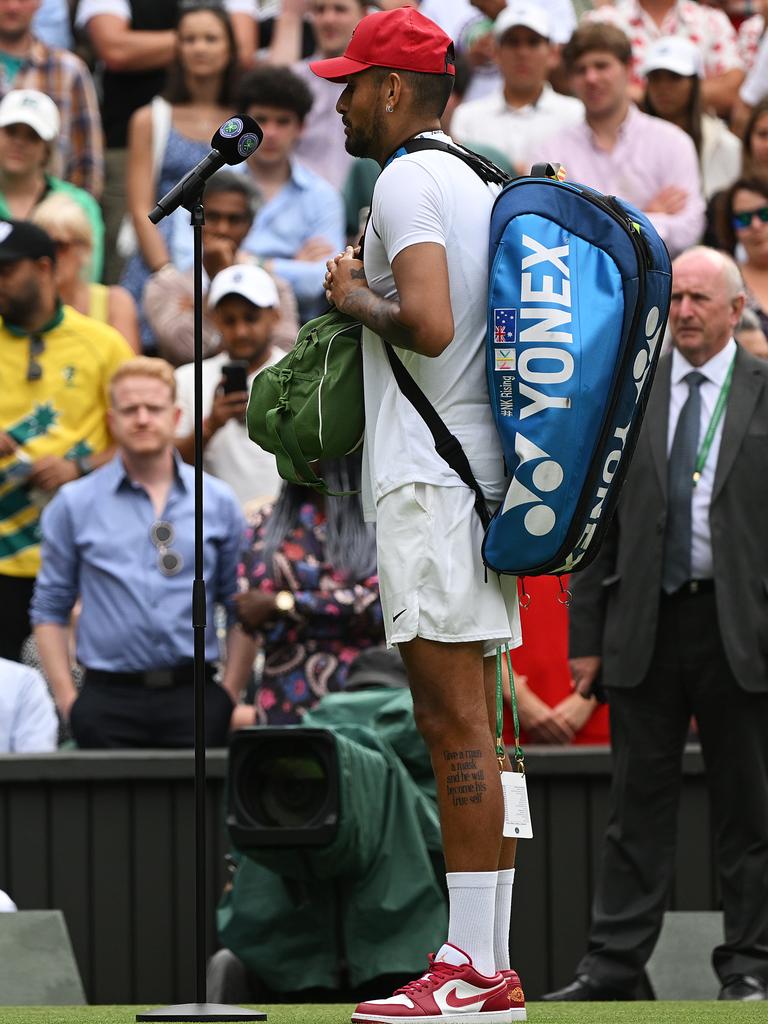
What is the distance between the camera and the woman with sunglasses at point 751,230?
399 inches

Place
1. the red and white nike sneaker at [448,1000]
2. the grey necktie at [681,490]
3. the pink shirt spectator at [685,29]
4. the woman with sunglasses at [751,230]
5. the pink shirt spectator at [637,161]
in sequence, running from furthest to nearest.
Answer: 1. the pink shirt spectator at [685,29]
2. the pink shirt spectator at [637,161]
3. the woman with sunglasses at [751,230]
4. the grey necktie at [681,490]
5. the red and white nike sneaker at [448,1000]

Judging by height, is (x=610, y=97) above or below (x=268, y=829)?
above

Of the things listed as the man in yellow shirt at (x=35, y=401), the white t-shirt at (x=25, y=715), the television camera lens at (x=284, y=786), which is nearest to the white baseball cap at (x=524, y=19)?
the man in yellow shirt at (x=35, y=401)

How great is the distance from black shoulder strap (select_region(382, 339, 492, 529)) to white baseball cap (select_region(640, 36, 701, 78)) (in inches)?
284

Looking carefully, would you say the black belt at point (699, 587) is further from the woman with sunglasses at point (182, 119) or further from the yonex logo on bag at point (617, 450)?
the woman with sunglasses at point (182, 119)

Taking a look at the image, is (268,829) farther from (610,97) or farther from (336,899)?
(610,97)

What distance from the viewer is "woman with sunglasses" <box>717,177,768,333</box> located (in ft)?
33.2

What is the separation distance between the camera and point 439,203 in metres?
4.67

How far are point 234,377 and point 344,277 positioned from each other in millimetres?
4160

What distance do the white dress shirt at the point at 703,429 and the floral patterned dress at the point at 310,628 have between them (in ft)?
4.65

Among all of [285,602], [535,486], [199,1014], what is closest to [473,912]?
[199,1014]

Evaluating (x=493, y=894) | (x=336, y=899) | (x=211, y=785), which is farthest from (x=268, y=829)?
(x=493, y=894)

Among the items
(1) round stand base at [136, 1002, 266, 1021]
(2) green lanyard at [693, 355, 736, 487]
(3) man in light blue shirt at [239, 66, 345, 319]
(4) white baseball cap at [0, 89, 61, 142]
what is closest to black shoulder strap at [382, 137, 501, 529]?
(1) round stand base at [136, 1002, 266, 1021]

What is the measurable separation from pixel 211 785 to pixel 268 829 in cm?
128
